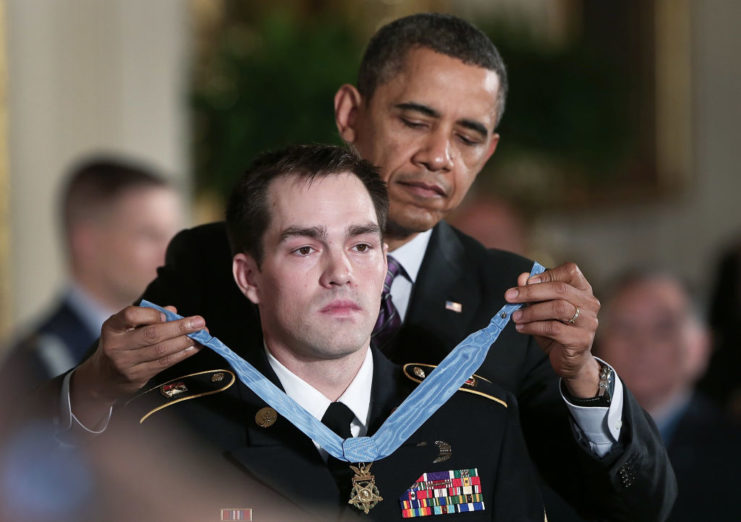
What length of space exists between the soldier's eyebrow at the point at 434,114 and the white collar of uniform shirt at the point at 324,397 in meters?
0.52

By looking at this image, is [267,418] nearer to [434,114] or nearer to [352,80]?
[434,114]

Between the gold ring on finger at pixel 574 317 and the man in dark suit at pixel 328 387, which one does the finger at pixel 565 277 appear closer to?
the gold ring on finger at pixel 574 317

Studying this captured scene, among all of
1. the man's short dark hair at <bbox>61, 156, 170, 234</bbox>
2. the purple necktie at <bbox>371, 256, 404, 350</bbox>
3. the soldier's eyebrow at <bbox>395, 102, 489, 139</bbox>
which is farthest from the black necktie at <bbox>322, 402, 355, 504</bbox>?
the man's short dark hair at <bbox>61, 156, 170, 234</bbox>

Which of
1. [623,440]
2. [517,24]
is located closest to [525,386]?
[623,440]

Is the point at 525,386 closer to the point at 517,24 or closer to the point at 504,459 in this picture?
the point at 504,459

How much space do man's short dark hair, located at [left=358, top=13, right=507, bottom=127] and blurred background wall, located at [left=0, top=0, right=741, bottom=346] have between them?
3.13 meters

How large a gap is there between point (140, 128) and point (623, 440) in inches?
188

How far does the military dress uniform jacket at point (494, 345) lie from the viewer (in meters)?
2.21

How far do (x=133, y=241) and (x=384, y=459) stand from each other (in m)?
2.49

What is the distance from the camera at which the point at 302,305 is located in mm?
1982

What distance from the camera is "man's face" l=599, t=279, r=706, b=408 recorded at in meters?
4.27

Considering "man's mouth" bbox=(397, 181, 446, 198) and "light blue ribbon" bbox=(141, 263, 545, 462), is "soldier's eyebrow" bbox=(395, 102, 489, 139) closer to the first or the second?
"man's mouth" bbox=(397, 181, 446, 198)

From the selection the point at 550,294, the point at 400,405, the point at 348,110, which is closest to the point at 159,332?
the point at 400,405

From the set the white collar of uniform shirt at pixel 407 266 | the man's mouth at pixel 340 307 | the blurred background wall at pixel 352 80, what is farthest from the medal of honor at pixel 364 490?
the blurred background wall at pixel 352 80
